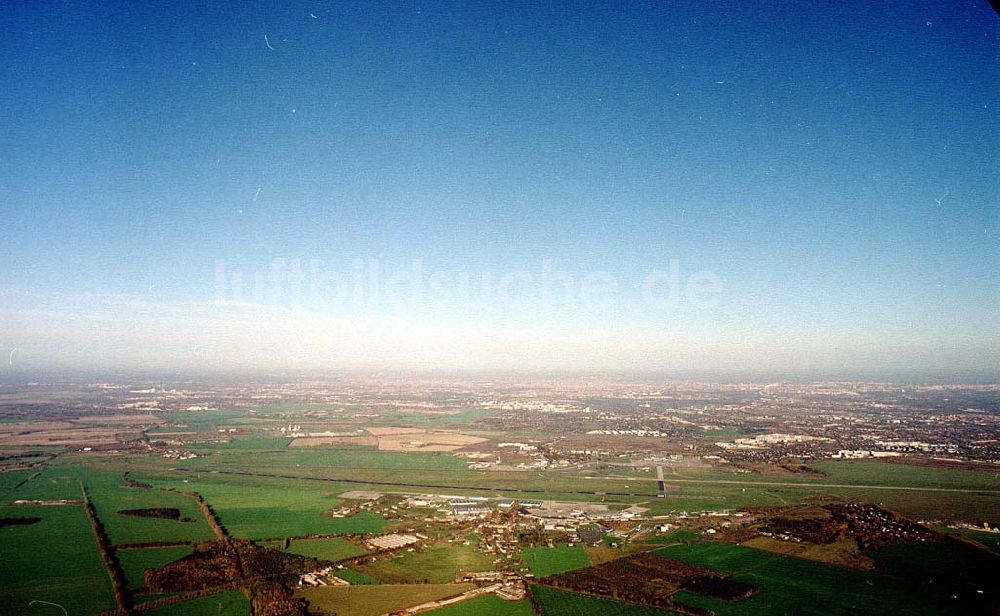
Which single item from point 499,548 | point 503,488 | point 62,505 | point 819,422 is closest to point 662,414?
point 819,422

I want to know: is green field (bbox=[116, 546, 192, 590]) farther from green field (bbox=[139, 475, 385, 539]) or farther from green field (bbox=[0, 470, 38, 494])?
green field (bbox=[0, 470, 38, 494])

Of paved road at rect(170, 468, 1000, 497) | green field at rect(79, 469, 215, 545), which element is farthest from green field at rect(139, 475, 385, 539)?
paved road at rect(170, 468, 1000, 497)

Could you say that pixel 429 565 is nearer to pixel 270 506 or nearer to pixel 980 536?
pixel 270 506

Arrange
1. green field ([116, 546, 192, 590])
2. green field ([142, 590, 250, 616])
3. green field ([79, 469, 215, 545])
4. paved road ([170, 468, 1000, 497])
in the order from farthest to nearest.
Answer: paved road ([170, 468, 1000, 497]) → green field ([79, 469, 215, 545]) → green field ([116, 546, 192, 590]) → green field ([142, 590, 250, 616])

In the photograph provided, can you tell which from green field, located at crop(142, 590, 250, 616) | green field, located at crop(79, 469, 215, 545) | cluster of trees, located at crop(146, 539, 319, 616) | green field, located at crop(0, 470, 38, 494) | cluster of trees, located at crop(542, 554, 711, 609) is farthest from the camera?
green field, located at crop(0, 470, 38, 494)

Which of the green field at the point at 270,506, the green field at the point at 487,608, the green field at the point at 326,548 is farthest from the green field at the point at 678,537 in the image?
the green field at the point at 270,506

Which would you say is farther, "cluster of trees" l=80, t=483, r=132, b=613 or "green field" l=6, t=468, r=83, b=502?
"green field" l=6, t=468, r=83, b=502

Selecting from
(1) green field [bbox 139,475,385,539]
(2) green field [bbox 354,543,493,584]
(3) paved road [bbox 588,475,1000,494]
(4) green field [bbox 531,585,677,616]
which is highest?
(4) green field [bbox 531,585,677,616]
